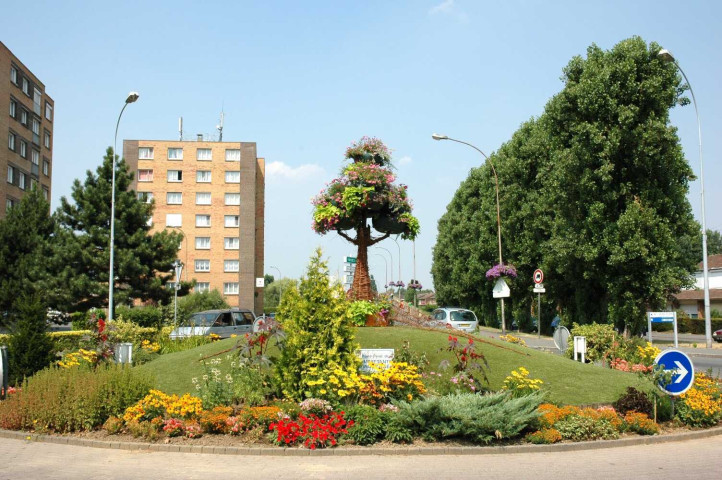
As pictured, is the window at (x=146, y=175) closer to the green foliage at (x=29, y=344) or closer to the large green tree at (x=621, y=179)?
the large green tree at (x=621, y=179)

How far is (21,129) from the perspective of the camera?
54.8m

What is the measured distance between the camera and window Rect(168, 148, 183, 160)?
66.9 m

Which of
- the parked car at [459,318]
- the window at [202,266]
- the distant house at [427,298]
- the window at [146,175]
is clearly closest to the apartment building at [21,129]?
the window at [146,175]

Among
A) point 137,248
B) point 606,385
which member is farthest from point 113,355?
point 137,248

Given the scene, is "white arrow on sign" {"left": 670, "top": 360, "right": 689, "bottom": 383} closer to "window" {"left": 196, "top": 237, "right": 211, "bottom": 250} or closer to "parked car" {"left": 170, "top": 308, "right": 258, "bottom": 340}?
"parked car" {"left": 170, "top": 308, "right": 258, "bottom": 340}

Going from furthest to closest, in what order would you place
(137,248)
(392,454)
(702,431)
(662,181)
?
(137,248) < (662,181) < (702,431) < (392,454)

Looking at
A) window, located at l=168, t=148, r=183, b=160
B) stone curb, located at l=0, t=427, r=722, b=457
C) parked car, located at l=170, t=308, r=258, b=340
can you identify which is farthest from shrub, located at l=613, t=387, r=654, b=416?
window, located at l=168, t=148, r=183, b=160

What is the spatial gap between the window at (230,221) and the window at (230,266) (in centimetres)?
408

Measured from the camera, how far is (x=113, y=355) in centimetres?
1470

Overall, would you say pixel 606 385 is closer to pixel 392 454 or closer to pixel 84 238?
pixel 392 454

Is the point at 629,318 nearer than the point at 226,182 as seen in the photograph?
Yes

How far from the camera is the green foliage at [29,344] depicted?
13438mm

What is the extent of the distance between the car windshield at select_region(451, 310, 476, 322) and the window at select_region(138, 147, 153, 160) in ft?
155

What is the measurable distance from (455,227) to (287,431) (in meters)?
45.3
